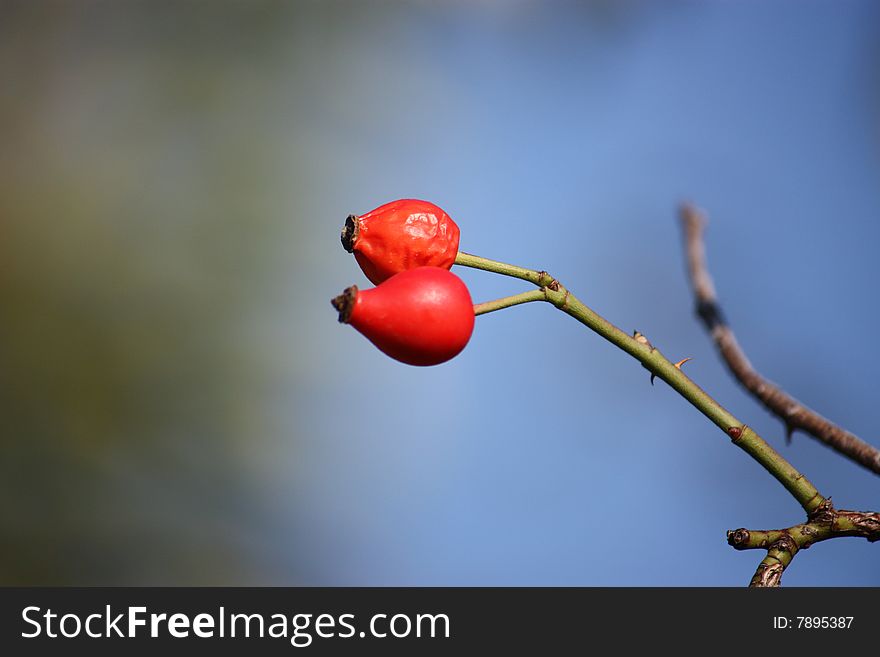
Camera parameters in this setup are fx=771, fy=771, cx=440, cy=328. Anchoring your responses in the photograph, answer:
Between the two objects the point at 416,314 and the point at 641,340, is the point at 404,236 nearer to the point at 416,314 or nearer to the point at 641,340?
the point at 416,314

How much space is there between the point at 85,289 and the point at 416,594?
441cm

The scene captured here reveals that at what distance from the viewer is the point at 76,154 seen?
6684 millimetres

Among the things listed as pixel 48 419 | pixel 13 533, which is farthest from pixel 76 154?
pixel 13 533

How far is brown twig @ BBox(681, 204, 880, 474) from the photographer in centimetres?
207

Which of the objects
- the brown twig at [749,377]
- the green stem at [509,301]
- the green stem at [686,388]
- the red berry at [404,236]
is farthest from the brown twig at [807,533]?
the red berry at [404,236]

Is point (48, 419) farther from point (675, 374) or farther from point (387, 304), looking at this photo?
point (675, 374)

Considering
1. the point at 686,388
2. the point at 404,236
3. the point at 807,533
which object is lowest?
the point at 807,533

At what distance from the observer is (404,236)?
1.87 meters

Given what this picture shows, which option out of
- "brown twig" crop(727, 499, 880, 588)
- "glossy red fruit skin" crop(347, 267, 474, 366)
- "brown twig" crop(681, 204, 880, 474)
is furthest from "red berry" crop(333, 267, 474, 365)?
"brown twig" crop(681, 204, 880, 474)

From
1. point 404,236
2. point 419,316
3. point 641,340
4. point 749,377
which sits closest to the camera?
point 419,316

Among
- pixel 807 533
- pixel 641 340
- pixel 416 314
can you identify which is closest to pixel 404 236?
pixel 416 314

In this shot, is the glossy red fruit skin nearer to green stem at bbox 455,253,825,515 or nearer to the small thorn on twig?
green stem at bbox 455,253,825,515

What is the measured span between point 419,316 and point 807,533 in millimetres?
957

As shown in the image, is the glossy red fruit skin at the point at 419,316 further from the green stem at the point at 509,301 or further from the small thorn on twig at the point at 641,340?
the small thorn on twig at the point at 641,340
